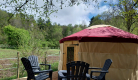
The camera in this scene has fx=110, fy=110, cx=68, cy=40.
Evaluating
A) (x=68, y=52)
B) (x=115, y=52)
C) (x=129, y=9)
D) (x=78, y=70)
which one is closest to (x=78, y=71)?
(x=78, y=70)

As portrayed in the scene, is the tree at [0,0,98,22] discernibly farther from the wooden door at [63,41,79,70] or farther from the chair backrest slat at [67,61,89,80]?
the chair backrest slat at [67,61,89,80]

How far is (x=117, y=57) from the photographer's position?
3.86 metres

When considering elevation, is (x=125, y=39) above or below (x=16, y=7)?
below

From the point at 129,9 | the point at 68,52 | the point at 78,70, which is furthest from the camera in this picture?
the point at 129,9

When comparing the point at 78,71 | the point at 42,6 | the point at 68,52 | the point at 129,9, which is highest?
the point at 129,9

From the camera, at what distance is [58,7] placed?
11.2 feet

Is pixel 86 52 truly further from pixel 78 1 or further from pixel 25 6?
pixel 25 6

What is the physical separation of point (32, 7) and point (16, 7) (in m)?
0.45

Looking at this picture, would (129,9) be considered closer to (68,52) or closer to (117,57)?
(117,57)

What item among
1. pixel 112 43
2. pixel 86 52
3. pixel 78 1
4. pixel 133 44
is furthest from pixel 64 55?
pixel 133 44

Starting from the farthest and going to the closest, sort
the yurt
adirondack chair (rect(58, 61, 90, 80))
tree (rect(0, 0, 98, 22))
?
the yurt
tree (rect(0, 0, 98, 22))
adirondack chair (rect(58, 61, 90, 80))

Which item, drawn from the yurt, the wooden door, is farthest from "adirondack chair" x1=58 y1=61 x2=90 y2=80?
the wooden door

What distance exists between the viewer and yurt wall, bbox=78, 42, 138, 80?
149 inches

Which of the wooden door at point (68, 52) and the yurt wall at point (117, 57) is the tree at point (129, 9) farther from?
the wooden door at point (68, 52)
